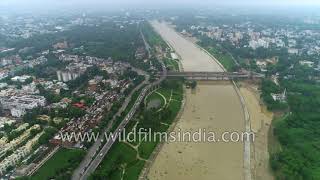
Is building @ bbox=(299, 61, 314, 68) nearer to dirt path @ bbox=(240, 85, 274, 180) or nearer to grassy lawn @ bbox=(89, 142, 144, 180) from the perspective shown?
dirt path @ bbox=(240, 85, 274, 180)

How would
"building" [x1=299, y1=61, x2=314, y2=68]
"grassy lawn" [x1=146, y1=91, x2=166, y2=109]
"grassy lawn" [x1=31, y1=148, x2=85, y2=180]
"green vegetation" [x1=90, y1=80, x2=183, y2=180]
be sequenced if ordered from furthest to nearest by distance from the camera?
"building" [x1=299, y1=61, x2=314, y2=68], "grassy lawn" [x1=146, y1=91, x2=166, y2=109], "green vegetation" [x1=90, y1=80, x2=183, y2=180], "grassy lawn" [x1=31, y1=148, x2=85, y2=180]

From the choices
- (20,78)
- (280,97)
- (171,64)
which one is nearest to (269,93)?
(280,97)

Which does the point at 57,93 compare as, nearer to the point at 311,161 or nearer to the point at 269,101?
A: the point at 269,101

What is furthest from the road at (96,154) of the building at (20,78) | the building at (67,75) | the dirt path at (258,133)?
the building at (20,78)

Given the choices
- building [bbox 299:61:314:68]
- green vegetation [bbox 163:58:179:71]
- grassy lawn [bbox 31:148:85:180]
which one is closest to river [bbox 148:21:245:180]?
grassy lawn [bbox 31:148:85:180]

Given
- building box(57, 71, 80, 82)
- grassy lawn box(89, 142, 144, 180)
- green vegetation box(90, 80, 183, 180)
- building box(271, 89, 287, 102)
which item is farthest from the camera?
building box(57, 71, 80, 82)

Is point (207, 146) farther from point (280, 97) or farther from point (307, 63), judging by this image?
point (307, 63)

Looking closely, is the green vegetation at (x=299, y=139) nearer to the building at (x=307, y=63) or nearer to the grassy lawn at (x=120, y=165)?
the grassy lawn at (x=120, y=165)
